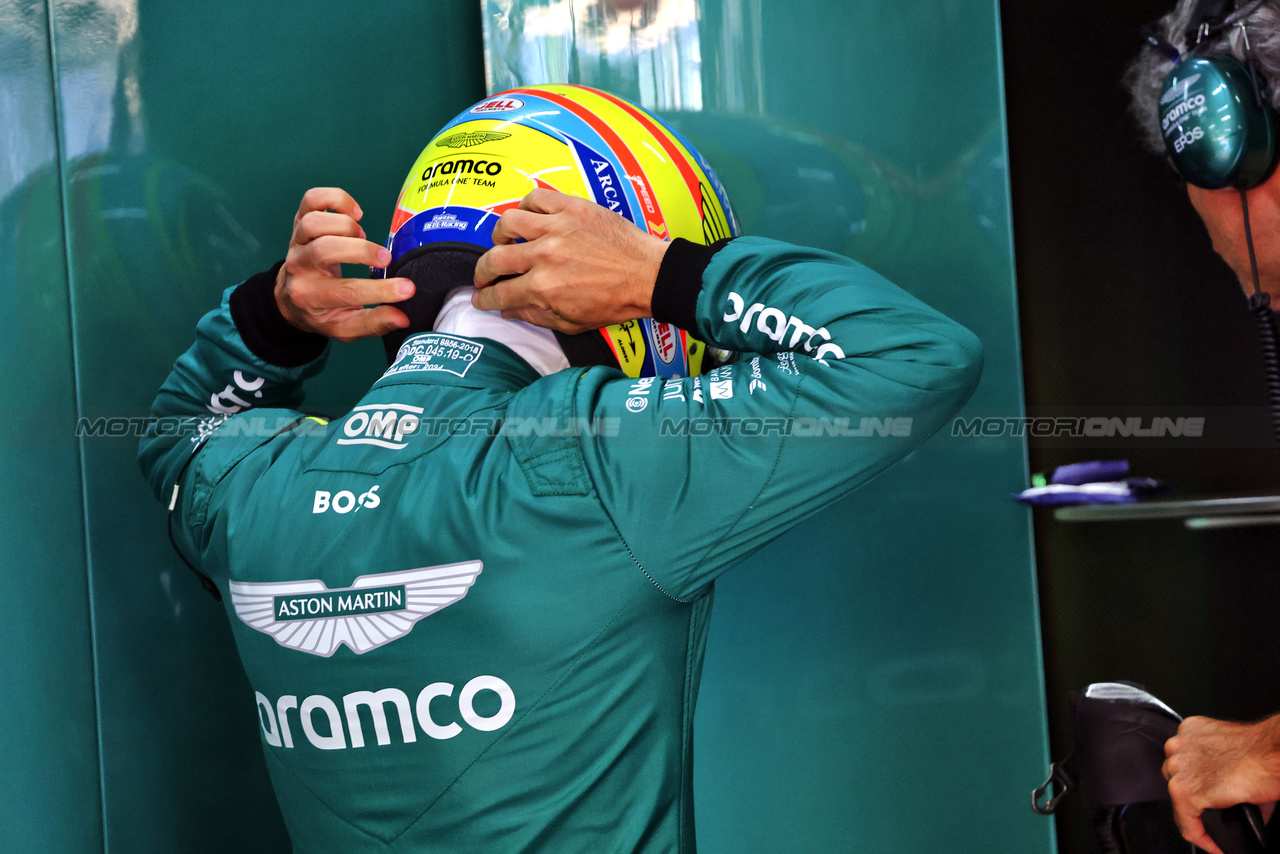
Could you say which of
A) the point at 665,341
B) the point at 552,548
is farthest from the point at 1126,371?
the point at 552,548

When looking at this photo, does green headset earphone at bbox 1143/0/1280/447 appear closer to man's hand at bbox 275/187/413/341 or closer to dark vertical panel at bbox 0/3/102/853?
man's hand at bbox 275/187/413/341

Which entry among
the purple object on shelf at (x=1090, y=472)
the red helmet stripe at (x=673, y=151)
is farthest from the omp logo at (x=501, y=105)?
the purple object on shelf at (x=1090, y=472)

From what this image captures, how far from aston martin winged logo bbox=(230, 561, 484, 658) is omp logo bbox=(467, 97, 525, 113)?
58cm

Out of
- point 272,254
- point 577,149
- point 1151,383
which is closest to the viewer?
point 577,149

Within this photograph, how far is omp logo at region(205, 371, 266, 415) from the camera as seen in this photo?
1.19 meters

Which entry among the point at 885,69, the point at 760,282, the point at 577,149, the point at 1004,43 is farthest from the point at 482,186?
the point at 1004,43

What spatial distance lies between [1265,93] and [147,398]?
1.29 metres

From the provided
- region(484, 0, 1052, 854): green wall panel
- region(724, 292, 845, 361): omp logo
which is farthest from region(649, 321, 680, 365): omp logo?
region(484, 0, 1052, 854): green wall panel

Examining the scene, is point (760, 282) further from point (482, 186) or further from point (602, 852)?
point (602, 852)

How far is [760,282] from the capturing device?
0.90 meters

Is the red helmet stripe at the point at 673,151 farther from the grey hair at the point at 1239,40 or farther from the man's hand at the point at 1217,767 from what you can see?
the man's hand at the point at 1217,767

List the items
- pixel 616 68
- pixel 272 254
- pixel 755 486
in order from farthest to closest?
pixel 616 68 < pixel 272 254 < pixel 755 486

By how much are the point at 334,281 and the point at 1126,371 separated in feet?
3.46

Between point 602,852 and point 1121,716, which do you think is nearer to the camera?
point 602,852
